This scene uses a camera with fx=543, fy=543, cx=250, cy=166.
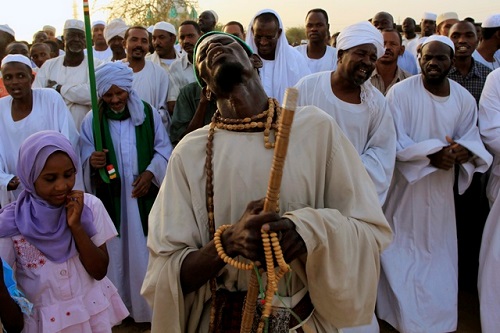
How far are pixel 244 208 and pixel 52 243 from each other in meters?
1.41

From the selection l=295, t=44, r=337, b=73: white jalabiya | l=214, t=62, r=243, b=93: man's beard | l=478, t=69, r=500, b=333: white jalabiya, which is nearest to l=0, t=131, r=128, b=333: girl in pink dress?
l=214, t=62, r=243, b=93: man's beard

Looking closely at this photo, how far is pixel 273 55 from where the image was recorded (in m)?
5.26

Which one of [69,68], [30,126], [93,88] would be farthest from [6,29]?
[93,88]

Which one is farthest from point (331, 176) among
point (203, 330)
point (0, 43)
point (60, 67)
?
point (0, 43)

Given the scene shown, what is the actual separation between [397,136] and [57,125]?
2.89 meters

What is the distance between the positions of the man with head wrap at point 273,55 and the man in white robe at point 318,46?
1459 mm

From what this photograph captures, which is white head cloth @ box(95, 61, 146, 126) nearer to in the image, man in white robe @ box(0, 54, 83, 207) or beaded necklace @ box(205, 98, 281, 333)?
man in white robe @ box(0, 54, 83, 207)

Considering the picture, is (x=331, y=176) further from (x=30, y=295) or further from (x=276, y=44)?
(x=276, y=44)

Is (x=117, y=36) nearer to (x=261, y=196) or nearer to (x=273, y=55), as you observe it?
(x=273, y=55)

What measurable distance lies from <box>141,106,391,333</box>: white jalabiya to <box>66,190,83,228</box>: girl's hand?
0.99m

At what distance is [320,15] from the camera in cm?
682

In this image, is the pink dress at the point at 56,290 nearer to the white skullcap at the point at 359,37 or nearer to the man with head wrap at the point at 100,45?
the white skullcap at the point at 359,37

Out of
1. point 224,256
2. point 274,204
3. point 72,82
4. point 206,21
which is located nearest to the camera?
point 274,204

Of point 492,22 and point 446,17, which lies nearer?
point 492,22
